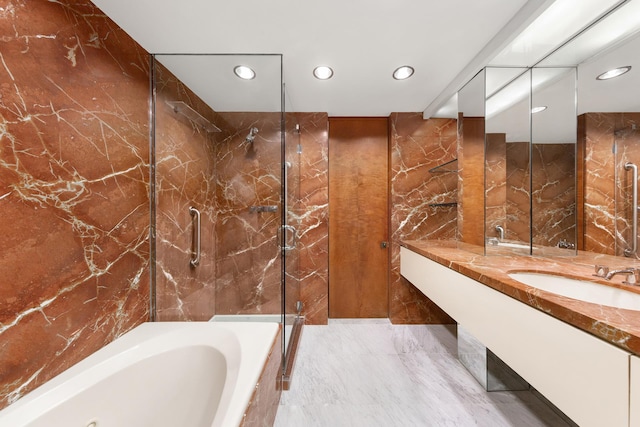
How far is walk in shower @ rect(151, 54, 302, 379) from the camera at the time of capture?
158 cm

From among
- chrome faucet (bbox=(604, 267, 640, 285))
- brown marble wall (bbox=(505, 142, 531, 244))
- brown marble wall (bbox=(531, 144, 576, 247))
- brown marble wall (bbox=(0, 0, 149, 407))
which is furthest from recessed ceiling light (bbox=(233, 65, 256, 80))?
chrome faucet (bbox=(604, 267, 640, 285))

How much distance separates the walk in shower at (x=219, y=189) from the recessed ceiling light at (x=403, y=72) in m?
0.86

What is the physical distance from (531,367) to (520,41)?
1650 mm

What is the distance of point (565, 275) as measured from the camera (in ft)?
3.75

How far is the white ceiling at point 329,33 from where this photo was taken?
1182 mm

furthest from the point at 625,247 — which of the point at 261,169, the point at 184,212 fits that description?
the point at 184,212

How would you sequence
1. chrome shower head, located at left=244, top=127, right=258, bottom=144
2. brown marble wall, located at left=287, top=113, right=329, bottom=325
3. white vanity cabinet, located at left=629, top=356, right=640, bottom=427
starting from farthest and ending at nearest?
brown marble wall, located at left=287, top=113, right=329, bottom=325
chrome shower head, located at left=244, top=127, right=258, bottom=144
white vanity cabinet, located at left=629, top=356, right=640, bottom=427

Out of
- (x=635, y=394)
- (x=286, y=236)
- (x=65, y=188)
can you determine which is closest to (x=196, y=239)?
(x=286, y=236)

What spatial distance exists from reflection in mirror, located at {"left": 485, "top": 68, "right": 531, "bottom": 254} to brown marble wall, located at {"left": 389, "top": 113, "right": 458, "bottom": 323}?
84cm

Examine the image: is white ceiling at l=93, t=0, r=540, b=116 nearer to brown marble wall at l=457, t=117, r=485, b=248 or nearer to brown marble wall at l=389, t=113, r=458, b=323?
brown marble wall at l=457, t=117, r=485, b=248

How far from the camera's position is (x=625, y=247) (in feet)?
3.61

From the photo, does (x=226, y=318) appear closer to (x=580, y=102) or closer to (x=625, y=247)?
(x=625, y=247)

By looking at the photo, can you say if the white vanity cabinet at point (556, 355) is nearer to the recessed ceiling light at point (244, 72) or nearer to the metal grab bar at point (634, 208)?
the metal grab bar at point (634, 208)

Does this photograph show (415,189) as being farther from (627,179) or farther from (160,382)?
(160,382)
